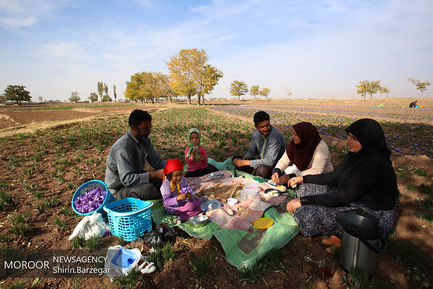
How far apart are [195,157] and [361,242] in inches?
152

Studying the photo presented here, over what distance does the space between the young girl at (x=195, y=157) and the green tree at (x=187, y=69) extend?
44.0 meters

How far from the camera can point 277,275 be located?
2.48 m

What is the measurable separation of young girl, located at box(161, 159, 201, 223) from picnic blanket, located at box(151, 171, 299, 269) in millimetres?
195

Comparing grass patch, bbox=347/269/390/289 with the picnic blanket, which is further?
the picnic blanket

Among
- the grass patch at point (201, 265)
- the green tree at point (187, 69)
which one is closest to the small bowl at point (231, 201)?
the grass patch at point (201, 265)

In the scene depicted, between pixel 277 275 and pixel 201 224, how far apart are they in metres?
1.34

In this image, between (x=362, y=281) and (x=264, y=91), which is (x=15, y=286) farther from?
(x=264, y=91)

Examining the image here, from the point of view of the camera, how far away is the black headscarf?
264cm

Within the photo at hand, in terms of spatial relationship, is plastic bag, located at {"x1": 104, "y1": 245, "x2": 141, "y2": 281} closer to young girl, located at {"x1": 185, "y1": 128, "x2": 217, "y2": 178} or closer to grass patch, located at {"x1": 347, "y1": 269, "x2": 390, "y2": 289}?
grass patch, located at {"x1": 347, "y1": 269, "x2": 390, "y2": 289}

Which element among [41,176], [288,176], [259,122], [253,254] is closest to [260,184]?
[288,176]

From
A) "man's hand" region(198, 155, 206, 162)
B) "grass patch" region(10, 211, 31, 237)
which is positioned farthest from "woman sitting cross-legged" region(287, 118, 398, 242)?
"grass patch" region(10, 211, 31, 237)

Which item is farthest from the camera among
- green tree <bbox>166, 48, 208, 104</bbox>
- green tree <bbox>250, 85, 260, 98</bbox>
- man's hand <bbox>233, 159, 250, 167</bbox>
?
green tree <bbox>250, 85, 260, 98</bbox>

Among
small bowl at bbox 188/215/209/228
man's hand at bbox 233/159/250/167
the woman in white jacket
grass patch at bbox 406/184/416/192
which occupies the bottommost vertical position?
small bowl at bbox 188/215/209/228

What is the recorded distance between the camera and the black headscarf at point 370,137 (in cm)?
264
